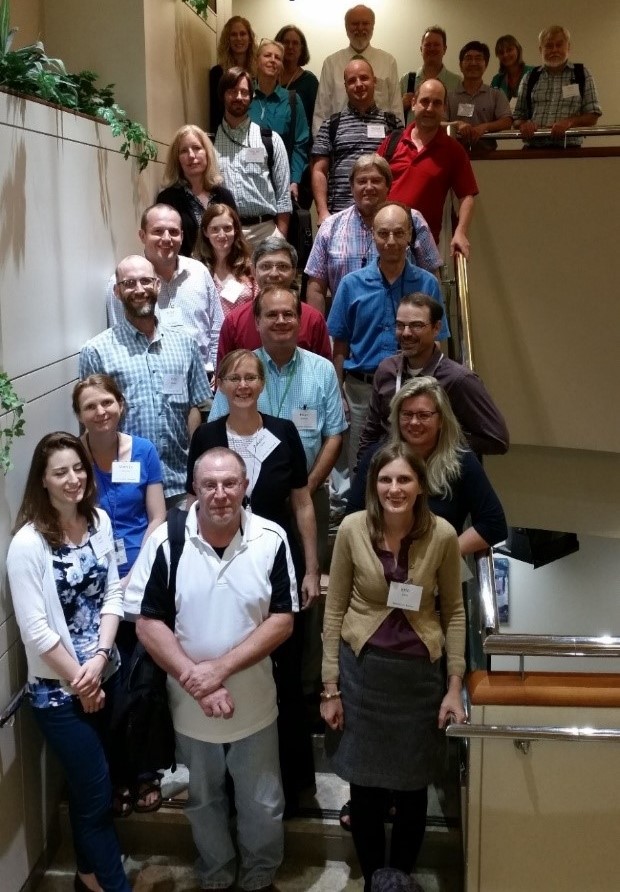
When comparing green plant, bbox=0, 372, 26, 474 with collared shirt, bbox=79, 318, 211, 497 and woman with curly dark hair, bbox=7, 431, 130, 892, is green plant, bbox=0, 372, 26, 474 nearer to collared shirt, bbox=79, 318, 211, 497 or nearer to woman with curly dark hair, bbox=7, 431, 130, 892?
woman with curly dark hair, bbox=7, 431, 130, 892

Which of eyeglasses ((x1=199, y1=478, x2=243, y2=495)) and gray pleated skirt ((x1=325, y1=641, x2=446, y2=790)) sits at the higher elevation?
eyeglasses ((x1=199, y1=478, x2=243, y2=495))

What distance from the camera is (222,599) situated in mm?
2951

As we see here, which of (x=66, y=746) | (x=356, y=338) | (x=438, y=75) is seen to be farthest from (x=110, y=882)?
(x=438, y=75)

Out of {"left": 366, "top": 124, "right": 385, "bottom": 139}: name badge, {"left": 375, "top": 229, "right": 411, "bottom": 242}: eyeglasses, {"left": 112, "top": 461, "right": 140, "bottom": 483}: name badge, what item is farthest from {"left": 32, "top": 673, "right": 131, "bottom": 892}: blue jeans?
{"left": 366, "top": 124, "right": 385, "bottom": 139}: name badge

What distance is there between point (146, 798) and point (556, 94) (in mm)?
5034

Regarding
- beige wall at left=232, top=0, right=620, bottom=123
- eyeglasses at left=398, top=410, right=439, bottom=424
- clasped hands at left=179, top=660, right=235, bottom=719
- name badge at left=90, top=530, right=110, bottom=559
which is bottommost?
clasped hands at left=179, top=660, right=235, bottom=719

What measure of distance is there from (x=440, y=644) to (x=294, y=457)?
871 mm

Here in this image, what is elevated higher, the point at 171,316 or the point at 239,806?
the point at 171,316

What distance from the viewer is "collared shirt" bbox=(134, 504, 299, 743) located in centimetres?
296

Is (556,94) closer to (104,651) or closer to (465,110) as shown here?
(465,110)

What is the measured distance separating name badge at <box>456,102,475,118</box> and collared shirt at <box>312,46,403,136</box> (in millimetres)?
403

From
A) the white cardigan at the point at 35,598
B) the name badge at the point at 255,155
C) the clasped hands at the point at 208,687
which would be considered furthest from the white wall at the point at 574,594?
the white cardigan at the point at 35,598

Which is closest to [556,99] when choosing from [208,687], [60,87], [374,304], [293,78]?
[293,78]

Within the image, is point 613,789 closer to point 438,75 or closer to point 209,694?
point 209,694
